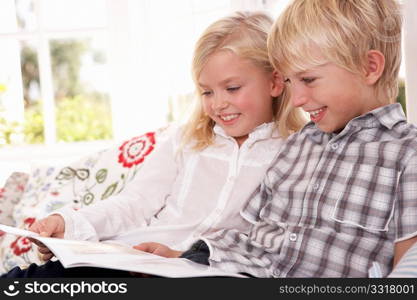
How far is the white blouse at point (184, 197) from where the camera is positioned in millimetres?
1415

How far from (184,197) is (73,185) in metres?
0.69

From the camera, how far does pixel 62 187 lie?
208 centimetres

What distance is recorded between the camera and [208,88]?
1481 mm

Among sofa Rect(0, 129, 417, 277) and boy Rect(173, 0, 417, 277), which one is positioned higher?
boy Rect(173, 0, 417, 277)

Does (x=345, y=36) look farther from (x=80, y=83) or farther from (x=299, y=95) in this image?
(x=80, y=83)

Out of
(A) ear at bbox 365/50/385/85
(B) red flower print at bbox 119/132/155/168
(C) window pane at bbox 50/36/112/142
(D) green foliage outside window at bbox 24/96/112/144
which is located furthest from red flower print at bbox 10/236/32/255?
(C) window pane at bbox 50/36/112/142

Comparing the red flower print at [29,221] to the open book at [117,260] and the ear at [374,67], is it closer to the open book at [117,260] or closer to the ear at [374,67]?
the open book at [117,260]

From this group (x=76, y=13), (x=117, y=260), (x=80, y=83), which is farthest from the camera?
(x=80, y=83)

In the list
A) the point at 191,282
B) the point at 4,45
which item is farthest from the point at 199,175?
the point at 4,45

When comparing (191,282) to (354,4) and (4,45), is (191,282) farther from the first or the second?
(4,45)

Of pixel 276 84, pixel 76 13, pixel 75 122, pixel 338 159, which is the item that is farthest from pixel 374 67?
pixel 75 122

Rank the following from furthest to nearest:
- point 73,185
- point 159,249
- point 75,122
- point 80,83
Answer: point 80,83
point 75,122
point 73,185
point 159,249

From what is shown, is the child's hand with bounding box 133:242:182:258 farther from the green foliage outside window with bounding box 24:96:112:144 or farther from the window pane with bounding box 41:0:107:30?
the green foliage outside window with bounding box 24:96:112:144

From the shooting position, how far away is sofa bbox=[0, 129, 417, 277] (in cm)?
194
